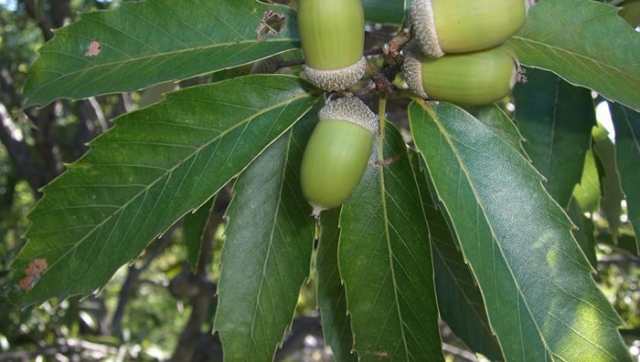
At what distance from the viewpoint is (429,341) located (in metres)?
1.39

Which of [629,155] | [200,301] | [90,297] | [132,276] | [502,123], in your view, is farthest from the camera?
[132,276]

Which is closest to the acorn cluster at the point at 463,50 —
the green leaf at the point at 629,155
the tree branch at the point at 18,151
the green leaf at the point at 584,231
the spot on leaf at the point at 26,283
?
the green leaf at the point at 629,155

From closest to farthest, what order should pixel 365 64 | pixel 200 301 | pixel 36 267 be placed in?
pixel 365 64, pixel 36 267, pixel 200 301

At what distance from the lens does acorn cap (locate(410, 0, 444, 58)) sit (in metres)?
1.09

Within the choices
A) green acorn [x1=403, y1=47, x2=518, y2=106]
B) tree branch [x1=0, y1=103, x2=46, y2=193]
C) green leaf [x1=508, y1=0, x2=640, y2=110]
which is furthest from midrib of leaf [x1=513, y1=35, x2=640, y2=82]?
tree branch [x1=0, y1=103, x2=46, y2=193]

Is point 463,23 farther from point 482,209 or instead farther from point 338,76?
point 482,209

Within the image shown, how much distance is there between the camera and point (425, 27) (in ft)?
3.61

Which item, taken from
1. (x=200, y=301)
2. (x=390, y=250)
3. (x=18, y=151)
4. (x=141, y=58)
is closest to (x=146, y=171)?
(x=141, y=58)

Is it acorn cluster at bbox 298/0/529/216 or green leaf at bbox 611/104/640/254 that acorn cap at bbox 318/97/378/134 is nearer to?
acorn cluster at bbox 298/0/529/216

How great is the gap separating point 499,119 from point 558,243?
1.02 ft

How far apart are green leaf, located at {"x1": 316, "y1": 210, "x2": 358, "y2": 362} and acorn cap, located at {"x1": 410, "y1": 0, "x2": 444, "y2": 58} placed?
1.84 ft

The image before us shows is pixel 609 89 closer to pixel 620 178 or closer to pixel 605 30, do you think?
pixel 605 30

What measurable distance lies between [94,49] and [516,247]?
83 cm

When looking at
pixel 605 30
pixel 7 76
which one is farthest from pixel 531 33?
pixel 7 76
